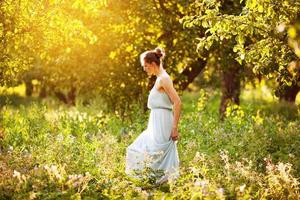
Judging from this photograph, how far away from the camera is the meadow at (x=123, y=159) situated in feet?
25.4

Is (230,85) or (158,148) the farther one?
(230,85)

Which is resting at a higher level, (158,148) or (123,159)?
(158,148)

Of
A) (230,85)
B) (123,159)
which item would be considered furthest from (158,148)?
(230,85)

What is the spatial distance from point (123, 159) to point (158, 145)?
3.01 ft

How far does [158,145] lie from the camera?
9.45 metres

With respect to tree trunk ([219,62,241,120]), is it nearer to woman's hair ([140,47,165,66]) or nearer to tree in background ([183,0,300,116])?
tree in background ([183,0,300,116])

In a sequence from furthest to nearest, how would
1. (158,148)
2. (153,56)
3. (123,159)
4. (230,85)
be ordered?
(230,85) → (123,159) → (158,148) → (153,56)

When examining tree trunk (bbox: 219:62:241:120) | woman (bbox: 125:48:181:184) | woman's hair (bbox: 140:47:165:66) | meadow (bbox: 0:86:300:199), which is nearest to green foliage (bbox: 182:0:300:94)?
woman's hair (bbox: 140:47:165:66)

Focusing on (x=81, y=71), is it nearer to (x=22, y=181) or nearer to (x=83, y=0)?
(x=83, y=0)

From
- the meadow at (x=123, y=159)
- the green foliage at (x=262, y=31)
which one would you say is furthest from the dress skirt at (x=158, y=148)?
the green foliage at (x=262, y=31)

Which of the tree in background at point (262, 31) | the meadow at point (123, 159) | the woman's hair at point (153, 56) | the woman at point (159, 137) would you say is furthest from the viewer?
the woman at point (159, 137)

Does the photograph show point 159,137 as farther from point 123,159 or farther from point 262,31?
point 262,31

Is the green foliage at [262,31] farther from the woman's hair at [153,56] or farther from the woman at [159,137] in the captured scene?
the woman at [159,137]

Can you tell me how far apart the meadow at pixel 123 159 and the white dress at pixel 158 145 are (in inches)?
A: 10.9
